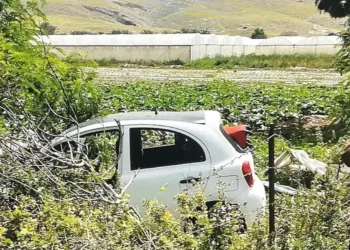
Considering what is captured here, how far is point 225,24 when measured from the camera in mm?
168000

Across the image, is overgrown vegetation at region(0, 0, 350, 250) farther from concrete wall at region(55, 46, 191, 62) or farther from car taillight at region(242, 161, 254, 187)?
concrete wall at region(55, 46, 191, 62)

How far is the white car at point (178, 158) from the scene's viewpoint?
6648 mm

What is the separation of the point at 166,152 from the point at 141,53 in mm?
39924

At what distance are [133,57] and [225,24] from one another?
124 metres

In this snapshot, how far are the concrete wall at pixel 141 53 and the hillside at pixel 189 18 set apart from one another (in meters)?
84.8

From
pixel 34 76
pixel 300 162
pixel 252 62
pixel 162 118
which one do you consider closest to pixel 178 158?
pixel 162 118

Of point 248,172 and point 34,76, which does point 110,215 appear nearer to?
point 248,172

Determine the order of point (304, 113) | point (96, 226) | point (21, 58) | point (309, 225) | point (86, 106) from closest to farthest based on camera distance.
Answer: point (96, 226), point (309, 225), point (21, 58), point (86, 106), point (304, 113)

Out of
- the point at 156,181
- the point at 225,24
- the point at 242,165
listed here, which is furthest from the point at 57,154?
the point at 225,24

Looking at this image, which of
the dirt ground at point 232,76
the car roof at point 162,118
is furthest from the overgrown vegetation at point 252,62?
the car roof at point 162,118

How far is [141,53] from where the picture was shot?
4644 centimetres

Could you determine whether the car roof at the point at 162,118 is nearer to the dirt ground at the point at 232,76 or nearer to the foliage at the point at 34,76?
the foliage at the point at 34,76

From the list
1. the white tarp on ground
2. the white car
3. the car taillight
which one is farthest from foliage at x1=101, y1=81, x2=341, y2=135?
the car taillight

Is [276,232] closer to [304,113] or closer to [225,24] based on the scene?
[304,113]
